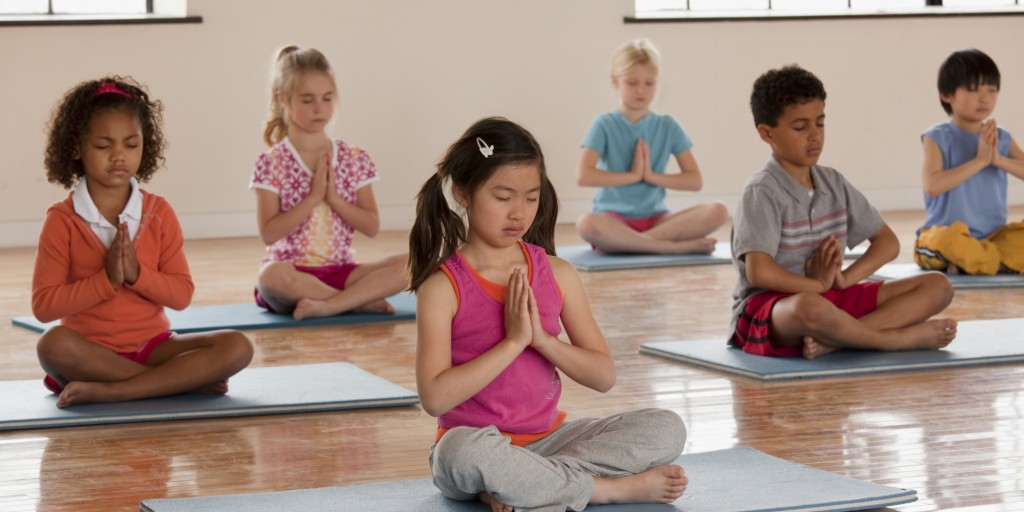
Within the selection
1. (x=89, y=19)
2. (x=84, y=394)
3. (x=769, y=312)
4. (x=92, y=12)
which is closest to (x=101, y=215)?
(x=84, y=394)

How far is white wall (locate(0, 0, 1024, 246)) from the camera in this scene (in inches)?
242

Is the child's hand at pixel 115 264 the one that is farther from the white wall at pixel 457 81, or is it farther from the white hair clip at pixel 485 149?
the white wall at pixel 457 81

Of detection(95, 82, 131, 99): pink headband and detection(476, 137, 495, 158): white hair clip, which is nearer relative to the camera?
detection(476, 137, 495, 158): white hair clip

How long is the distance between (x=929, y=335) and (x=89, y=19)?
4.17 metres

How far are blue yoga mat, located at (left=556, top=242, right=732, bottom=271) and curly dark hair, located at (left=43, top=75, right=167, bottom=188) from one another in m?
2.36

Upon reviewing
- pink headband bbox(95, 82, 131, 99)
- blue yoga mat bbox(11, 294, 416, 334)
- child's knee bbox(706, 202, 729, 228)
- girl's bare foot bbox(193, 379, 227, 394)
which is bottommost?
blue yoga mat bbox(11, 294, 416, 334)

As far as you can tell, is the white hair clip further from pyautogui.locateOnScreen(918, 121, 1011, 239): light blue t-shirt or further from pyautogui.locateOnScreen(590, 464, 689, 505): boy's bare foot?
pyautogui.locateOnScreen(918, 121, 1011, 239): light blue t-shirt

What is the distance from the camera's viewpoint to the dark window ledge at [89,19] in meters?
6.03

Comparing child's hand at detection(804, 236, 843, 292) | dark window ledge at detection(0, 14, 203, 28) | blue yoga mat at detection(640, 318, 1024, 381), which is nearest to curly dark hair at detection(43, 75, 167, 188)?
blue yoga mat at detection(640, 318, 1024, 381)

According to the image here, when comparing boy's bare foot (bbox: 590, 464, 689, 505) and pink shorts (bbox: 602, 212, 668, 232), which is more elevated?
boy's bare foot (bbox: 590, 464, 689, 505)

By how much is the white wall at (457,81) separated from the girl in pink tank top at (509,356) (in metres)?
4.04

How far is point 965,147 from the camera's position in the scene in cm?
462

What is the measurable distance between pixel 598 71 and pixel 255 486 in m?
4.88

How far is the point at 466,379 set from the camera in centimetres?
204
